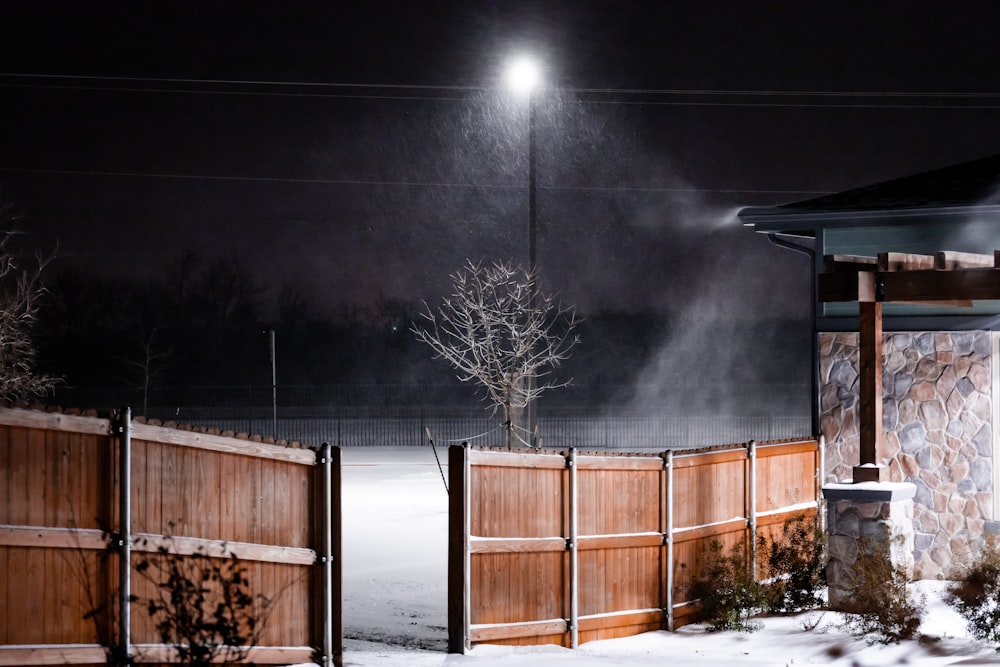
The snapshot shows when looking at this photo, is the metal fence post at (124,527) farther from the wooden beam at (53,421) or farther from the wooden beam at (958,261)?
the wooden beam at (958,261)

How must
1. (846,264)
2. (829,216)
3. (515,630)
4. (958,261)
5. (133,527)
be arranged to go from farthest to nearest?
(829,216) → (846,264) → (958,261) → (515,630) → (133,527)

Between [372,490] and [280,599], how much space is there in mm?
15409

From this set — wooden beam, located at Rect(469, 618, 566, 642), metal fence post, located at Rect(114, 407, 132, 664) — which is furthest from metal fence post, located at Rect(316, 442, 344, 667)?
metal fence post, located at Rect(114, 407, 132, 664)

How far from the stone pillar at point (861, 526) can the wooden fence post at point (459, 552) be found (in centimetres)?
396

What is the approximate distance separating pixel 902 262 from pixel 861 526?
2.61 metres

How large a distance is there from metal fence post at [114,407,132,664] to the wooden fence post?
2913mm

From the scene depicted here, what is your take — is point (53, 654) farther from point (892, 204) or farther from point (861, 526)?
point (892, 204)

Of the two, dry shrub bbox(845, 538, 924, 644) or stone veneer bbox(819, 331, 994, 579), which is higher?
stone veneer bbox(819, 331, 994, 579)

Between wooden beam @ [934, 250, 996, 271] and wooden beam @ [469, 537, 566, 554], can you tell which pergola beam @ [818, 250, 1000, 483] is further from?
wooden beam @ [469, 537, 566, 554]

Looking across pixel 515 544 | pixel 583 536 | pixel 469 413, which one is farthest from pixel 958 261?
pixel 469 413

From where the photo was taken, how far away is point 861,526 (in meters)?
11.4

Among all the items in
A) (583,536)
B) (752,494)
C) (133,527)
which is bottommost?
(583,536)

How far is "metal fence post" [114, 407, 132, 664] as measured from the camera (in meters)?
6.98

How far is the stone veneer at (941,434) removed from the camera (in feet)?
42.9
